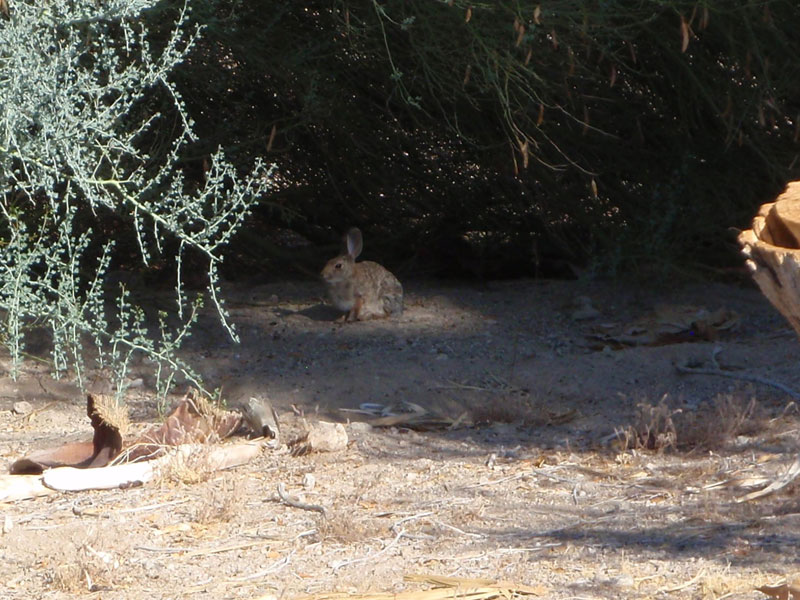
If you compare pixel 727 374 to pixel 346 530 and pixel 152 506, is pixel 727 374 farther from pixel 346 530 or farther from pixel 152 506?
pixel 152 506

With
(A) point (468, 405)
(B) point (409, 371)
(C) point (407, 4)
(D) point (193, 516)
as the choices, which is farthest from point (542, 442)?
(C) point (407, 4)

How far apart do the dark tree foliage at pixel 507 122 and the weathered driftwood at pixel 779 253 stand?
8.52 ft

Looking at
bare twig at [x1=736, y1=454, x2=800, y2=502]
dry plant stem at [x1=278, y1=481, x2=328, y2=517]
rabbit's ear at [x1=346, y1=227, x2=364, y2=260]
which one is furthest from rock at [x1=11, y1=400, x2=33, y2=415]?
bare twig at [x1=736, y1=454, x2=800, y2=502]

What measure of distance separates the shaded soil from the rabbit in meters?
0.12

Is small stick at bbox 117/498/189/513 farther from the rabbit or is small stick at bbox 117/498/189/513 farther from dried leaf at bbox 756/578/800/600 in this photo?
the rabbit

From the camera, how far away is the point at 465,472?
5.21 metres

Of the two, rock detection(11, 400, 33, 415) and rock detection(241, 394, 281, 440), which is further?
rock detection(11, 400, 33, 415)

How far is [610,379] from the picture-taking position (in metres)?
6.62

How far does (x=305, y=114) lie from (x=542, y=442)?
2.86 metres

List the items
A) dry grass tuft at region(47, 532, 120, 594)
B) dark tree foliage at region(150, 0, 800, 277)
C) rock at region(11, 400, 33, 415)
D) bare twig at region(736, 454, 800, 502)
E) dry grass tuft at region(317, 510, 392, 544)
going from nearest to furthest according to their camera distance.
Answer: dry grass tuft at region(47, 532, 120, 594)
dry grass tuft at region(317, 510, 392, 544)
bare twig at region(736, 454, 800, 502)
rock at region(11, 400, 33, 415)
dark tree foliage at region(150, 0, 800, 277)

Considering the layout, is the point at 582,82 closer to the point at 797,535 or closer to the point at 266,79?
the point at 266,79

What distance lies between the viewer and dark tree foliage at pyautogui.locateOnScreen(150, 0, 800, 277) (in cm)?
673

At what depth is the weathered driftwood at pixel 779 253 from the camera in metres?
3.16

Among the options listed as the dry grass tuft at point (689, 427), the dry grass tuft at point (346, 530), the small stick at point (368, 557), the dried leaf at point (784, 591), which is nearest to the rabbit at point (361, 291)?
the dry grass tuft at point (689, 427)
